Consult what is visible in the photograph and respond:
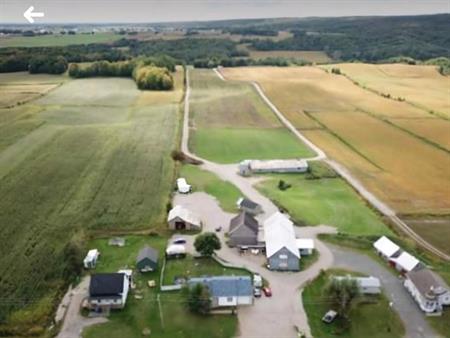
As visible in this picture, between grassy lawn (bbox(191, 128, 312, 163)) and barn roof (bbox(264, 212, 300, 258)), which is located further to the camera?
grassy lawn (bbox(191, 128, 312, 163))

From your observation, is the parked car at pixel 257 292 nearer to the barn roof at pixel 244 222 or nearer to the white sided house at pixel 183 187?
the barn roof at pixel 244 222

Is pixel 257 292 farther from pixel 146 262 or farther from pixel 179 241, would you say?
pixel 179 241

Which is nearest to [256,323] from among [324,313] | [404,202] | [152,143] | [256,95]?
[324,313]

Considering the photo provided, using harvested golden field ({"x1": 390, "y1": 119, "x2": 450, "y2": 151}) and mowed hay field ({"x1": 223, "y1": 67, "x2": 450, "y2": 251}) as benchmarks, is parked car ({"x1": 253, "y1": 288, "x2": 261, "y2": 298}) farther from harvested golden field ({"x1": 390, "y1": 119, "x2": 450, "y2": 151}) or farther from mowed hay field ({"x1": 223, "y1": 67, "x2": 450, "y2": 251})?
harvested golden field ({"x1": 390, "y1": 119, "x2": 450, "y2": 151})

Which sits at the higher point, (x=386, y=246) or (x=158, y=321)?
(x=386, y=246)

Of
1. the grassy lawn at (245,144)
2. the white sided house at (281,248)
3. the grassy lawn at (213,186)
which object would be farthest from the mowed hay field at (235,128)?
the white sided house at (281,248)

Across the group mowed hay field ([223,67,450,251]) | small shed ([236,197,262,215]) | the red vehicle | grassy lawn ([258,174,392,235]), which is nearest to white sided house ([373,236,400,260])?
grassy lawn ([258,174,392,235])

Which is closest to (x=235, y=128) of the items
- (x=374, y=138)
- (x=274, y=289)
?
(x=374, y=138)
